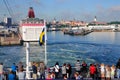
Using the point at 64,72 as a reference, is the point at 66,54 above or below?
below

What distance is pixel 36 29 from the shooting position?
393ft

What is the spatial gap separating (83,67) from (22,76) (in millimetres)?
4162

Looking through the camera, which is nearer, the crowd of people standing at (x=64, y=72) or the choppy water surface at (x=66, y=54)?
the crowd of people standing at (x=64, y=72)

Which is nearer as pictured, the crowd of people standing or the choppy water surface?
the crowd of people standing

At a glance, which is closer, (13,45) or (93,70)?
(93,70)

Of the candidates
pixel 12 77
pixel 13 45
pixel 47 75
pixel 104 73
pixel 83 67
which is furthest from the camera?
pixel 13 45

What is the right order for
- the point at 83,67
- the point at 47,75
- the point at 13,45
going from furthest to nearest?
the point at 13,45, the point at 83,67, the point at 47,75

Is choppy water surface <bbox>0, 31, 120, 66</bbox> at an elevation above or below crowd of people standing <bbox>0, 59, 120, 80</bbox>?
below

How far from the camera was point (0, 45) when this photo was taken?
120875 mm

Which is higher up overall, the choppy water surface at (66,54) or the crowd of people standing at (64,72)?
the crowd of people standing at (64,72)

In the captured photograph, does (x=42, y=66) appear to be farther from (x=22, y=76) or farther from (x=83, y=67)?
(x=83, y=67)

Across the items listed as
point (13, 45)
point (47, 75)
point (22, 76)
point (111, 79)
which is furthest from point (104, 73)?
point (13, 45)

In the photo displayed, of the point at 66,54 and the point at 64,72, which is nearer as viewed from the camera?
the point at 64,72

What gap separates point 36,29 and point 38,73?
103 meters
